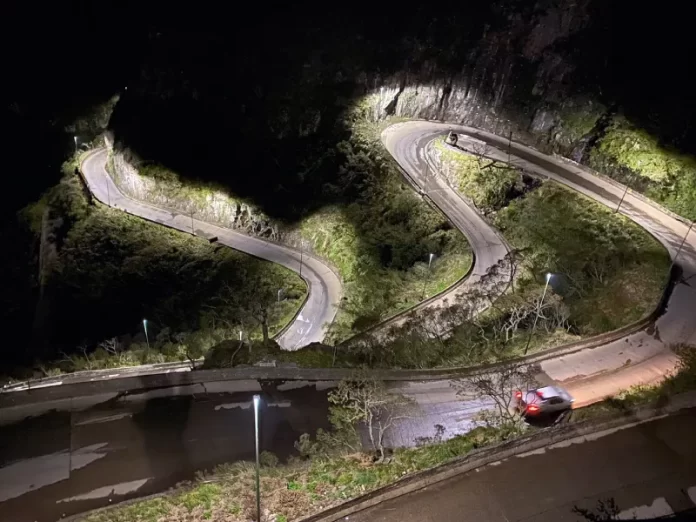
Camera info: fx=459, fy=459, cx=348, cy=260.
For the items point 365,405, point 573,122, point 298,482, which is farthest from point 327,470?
point 573,122

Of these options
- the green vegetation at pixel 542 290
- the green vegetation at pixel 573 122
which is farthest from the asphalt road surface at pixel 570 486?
the green vegetation at pixel 573 122

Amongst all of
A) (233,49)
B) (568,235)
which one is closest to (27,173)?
(233,49)

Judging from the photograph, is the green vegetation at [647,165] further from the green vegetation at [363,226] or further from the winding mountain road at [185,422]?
the green vegetation at [363,226]

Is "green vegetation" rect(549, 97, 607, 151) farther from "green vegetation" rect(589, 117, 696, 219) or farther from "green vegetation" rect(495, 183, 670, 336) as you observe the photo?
"green vegetation" rect(495, 183, 670, 336)

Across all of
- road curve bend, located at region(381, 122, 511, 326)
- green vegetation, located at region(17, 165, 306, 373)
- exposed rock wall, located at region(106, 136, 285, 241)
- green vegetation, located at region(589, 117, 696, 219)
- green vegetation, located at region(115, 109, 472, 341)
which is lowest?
green vegetation, located at region(17, 165, 306, 373)

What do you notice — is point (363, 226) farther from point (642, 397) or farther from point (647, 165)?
point (642, 397)

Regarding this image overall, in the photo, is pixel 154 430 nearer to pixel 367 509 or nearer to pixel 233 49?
pixel 367 509

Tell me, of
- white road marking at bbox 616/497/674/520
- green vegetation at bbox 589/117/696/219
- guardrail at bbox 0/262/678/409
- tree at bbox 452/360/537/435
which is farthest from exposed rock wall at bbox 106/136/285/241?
white road marking at bbox 616/497/674/520
